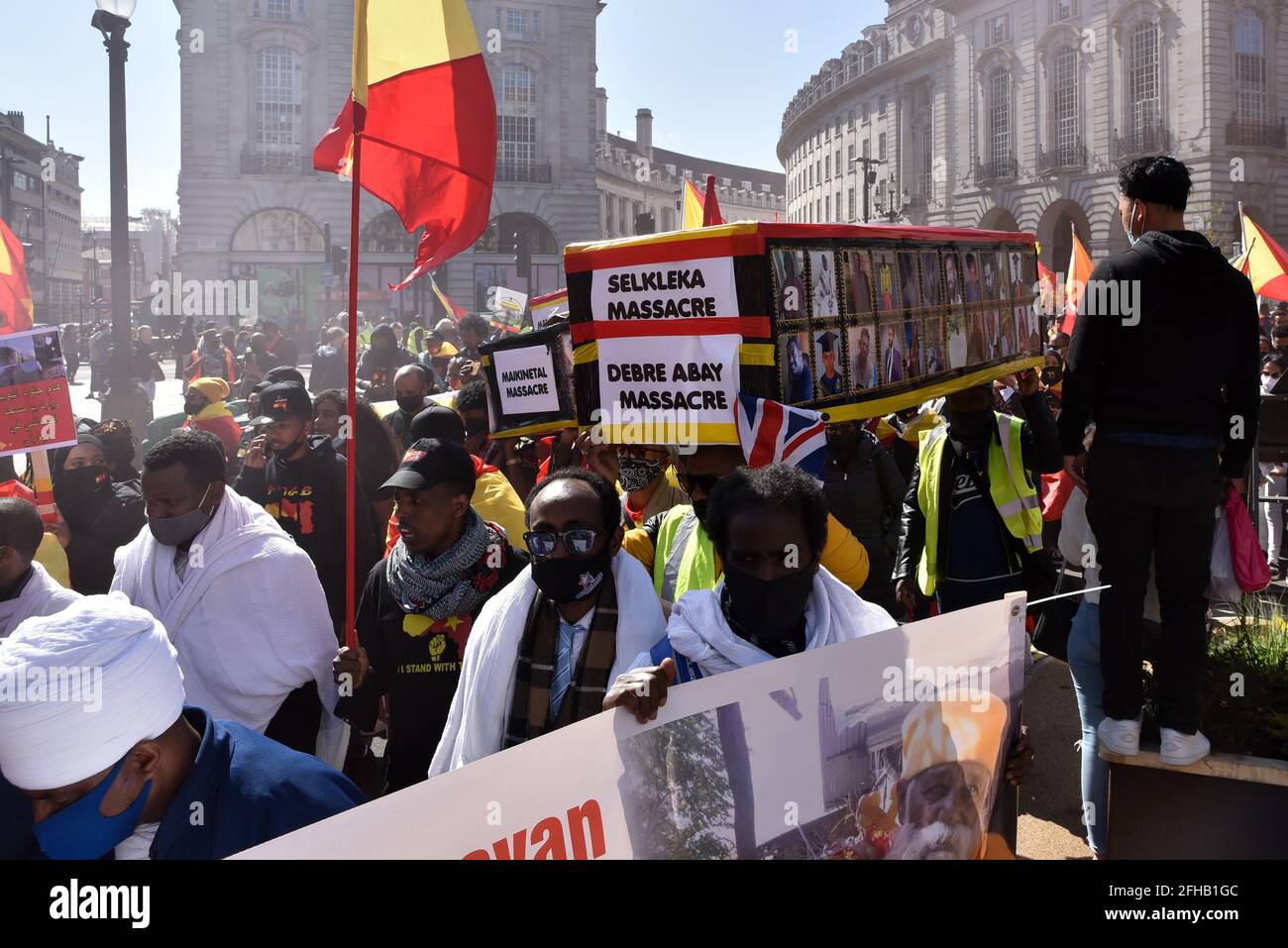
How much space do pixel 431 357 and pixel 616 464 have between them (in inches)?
364

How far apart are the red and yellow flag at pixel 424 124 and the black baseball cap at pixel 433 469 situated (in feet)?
4.76

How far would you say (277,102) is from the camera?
150 ft

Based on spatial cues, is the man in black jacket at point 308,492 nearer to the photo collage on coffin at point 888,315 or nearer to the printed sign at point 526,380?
the printed sign at point 526,380

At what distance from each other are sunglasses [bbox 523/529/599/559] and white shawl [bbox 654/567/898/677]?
42 cm

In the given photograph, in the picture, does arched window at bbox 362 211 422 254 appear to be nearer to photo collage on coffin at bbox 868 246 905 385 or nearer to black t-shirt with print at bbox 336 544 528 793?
photo collage on coffin at bbox 868 246 905 385

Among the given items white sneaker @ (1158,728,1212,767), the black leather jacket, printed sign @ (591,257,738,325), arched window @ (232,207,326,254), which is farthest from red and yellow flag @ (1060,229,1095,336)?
arched window @ (232,207,326,254)

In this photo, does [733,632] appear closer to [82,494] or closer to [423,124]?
[423,124]

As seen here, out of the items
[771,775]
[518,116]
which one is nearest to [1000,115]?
[518,116]

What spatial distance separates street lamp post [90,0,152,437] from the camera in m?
10.7

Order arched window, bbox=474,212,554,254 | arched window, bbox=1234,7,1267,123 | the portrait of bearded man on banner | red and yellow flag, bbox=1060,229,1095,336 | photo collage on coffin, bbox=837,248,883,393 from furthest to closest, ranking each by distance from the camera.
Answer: arched window, bbox=474,212,554,254
arched window, bbox=1234,7,1267,123
red and yellow flag, bbox=1060,229,1095,336
photo collage on coffin, bbox=837,248,883,393
the portrait of bearded man on banner

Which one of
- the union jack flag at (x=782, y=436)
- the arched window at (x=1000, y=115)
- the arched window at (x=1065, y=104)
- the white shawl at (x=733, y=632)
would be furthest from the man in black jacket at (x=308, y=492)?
the arched window at (x=1000, y=115)

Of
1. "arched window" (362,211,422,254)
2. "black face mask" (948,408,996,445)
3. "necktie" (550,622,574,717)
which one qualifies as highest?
"arched window" (362,211,422,254)

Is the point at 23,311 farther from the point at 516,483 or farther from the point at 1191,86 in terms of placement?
the point at 1191,86

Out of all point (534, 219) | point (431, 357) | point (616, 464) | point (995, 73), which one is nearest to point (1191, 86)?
point (995, 73)
